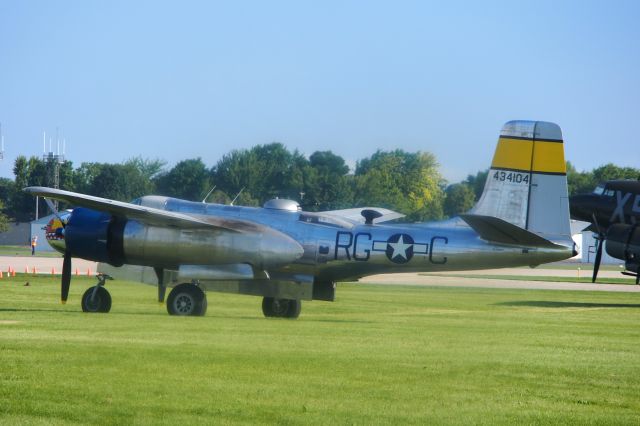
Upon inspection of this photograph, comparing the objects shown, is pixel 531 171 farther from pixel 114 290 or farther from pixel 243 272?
pixel 114 290

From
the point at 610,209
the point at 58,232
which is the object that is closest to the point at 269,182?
the point at 610,209

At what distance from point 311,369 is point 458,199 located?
147 meters

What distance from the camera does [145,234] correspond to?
1157 inches

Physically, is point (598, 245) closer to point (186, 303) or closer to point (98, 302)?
point (186, 303)

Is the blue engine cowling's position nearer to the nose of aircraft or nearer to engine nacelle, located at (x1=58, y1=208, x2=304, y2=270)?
engine nacelle, located at (x1=58, y1=208, x2=304, y2=270)

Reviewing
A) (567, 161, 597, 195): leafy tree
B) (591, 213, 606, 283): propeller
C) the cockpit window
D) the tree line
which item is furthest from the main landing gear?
(567, 161, 597, 195): leafy tree

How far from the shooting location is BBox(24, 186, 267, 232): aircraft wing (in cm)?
2786

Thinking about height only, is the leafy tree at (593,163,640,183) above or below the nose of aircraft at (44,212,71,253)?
above

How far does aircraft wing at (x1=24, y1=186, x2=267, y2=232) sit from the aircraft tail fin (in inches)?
255

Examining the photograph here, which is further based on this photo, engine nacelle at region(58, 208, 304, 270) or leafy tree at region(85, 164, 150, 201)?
leafy tree at region(85, 164, 150, 201)

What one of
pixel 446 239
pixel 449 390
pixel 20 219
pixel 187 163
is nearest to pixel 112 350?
pixel 449 390

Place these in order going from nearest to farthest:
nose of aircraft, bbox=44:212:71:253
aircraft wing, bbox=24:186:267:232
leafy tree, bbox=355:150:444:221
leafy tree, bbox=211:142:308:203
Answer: aircraft wing, bbox=24:186:267:232 → nose of aircraft, bbox=44:212:71:253 → leafy tree, bbox=211:142:308:203 → leafy tree, bbox=355:150:444:221

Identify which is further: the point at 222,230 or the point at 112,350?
the point at 222,230

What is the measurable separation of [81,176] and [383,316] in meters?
101
